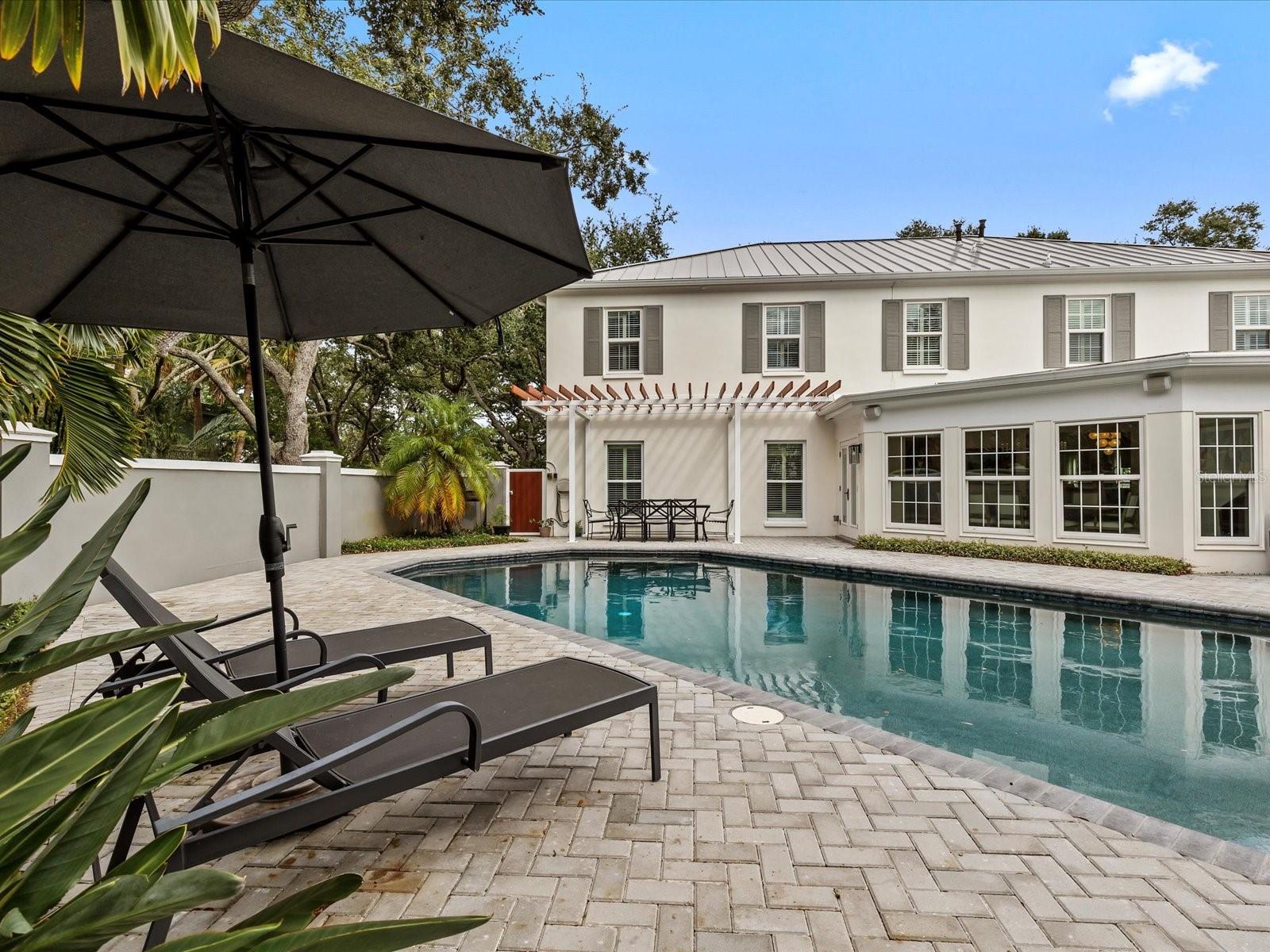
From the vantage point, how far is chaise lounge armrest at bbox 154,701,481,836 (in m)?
1.54

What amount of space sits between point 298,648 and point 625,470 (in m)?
10.4

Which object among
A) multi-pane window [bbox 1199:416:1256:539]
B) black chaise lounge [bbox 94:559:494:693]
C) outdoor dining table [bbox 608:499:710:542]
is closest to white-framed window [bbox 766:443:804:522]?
outdoor dining table [bbox 608:499:710:542]

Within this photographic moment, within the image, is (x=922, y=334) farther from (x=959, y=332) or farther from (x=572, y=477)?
(x=572, y=477)

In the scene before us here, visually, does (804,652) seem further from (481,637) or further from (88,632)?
(88,632)

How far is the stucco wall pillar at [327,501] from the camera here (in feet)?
34.8

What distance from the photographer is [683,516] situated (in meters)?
13.1

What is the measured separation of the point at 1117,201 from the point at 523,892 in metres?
30.1

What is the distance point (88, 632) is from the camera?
204 inches

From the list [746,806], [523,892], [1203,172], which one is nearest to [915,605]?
[746,806]

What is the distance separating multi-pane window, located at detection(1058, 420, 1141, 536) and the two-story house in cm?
73

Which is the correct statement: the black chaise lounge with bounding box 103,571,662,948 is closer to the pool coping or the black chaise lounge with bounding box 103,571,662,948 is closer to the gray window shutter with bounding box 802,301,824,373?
the pool coping

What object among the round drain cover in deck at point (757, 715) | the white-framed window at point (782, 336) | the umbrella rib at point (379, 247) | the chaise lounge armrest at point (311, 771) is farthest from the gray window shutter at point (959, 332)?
the chaise lounge armrest at point (311, 771)

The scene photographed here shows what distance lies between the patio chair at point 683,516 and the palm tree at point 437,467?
12.8ft

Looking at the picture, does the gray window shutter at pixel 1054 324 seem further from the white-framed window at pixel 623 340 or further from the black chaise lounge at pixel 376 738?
the black chaise lounge at pixel 376 738
